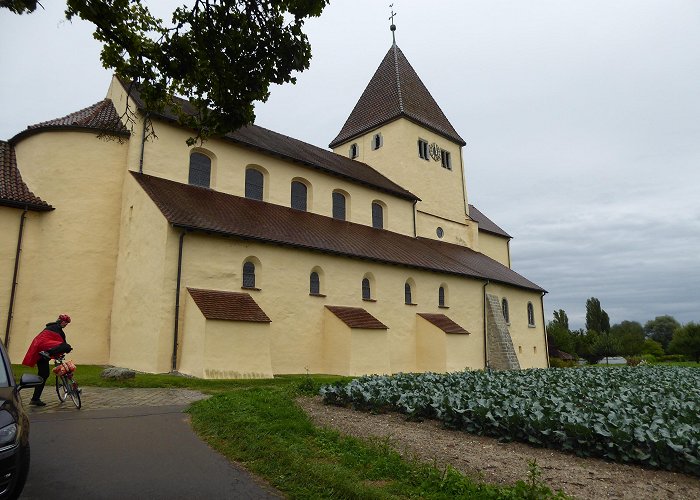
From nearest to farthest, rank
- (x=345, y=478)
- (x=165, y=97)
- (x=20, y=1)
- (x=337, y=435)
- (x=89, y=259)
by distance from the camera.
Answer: (x=345, y=478) → (x=20, y=1) → (x=337, y=435) → (x=165, y=97) → (x=89, y=259)

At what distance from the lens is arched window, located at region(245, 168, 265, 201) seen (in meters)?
20.3

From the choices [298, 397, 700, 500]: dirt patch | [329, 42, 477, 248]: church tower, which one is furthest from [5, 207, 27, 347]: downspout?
[329, 42, 477, 248]: church tower

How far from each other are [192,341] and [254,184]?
8584 millimetres

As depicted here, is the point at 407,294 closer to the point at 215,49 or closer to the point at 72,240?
the point at 72,240

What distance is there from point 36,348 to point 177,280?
6.24 metres

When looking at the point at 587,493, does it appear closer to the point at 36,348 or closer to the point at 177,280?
the point at 36,348

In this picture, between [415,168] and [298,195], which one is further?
[415,168]

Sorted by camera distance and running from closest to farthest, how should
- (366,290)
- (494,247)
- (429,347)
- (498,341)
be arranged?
(366,290) < (429,347) < (498,341) < (494,247)

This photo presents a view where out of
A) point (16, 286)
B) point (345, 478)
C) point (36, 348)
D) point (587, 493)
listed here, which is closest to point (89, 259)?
point (16, 286)

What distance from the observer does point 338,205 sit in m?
23.9

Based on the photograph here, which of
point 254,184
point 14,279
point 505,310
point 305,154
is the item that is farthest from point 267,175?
point 505,310

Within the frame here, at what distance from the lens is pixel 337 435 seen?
6.20 metres

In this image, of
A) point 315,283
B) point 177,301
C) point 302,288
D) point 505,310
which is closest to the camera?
point 177,301

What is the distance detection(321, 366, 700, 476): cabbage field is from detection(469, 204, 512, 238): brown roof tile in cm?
2653
